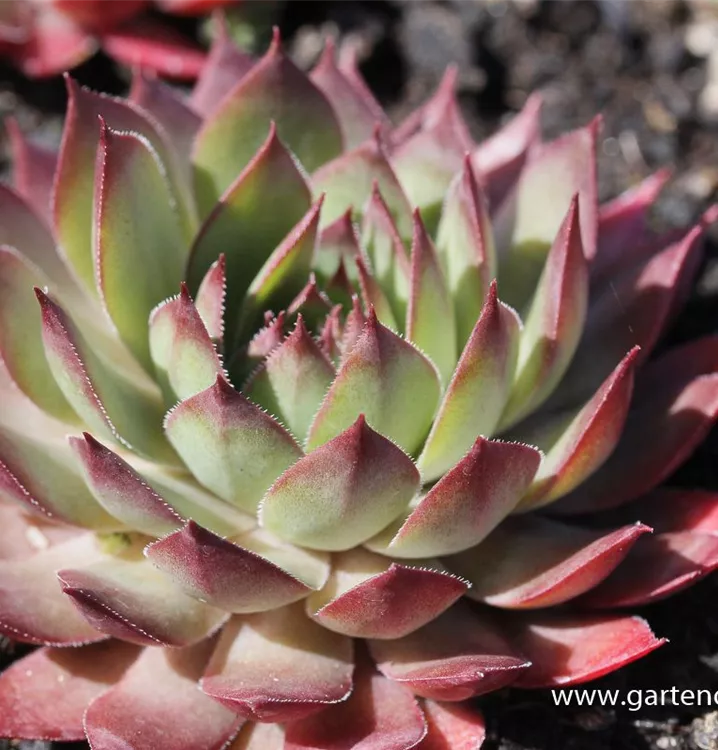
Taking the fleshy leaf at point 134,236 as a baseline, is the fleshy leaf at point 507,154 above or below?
above

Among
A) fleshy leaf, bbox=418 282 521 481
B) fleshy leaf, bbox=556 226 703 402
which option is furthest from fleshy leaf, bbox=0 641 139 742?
fleshy leaf, bbox=556 226 703 402

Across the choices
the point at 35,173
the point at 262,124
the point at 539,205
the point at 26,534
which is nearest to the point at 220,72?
the point at 262,124

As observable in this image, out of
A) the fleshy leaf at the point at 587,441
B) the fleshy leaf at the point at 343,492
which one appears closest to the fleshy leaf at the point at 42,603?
the fleshy leaf at the point at 343,492

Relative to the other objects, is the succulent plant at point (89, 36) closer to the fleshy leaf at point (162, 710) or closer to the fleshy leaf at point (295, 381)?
the fleshy leaf at point (295, 381)

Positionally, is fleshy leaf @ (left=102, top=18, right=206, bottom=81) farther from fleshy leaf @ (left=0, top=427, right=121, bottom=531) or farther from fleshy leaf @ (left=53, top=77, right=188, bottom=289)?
fleshy leaf @ (left=0, top=427, right=121, bottom=531)

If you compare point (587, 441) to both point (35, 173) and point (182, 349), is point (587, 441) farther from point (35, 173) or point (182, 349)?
point (35, 173)

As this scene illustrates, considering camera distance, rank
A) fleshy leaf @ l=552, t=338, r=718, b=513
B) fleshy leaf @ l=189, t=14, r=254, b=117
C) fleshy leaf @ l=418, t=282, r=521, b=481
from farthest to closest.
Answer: fleshy leaf @ l=189, t=14, r=254, b=117 → fleshy leaf @ l=552, t=338, r=718, b=513 → fleshy leaf @ l=418, t=282, r=521, b=481
